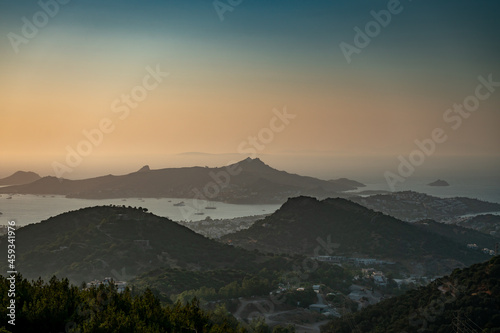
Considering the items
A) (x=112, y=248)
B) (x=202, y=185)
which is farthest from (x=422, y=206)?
(x=112, y=248)

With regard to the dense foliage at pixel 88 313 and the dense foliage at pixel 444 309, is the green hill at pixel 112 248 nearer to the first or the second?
the dense foliage at pixel 444 309

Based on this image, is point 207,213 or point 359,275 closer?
point 359,275

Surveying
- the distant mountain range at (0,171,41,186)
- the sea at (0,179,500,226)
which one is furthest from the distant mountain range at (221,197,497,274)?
the distant mountain range at (0,171,41,186)

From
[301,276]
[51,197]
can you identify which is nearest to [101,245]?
[301,276]

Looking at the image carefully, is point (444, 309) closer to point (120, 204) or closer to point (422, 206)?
point (422, 206)

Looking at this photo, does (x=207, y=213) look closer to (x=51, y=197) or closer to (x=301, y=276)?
(x=51, y=197)

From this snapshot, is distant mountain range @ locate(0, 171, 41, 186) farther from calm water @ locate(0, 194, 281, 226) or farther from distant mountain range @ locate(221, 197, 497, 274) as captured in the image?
distant mountain range @ locate(221, 197, 497, 274)
